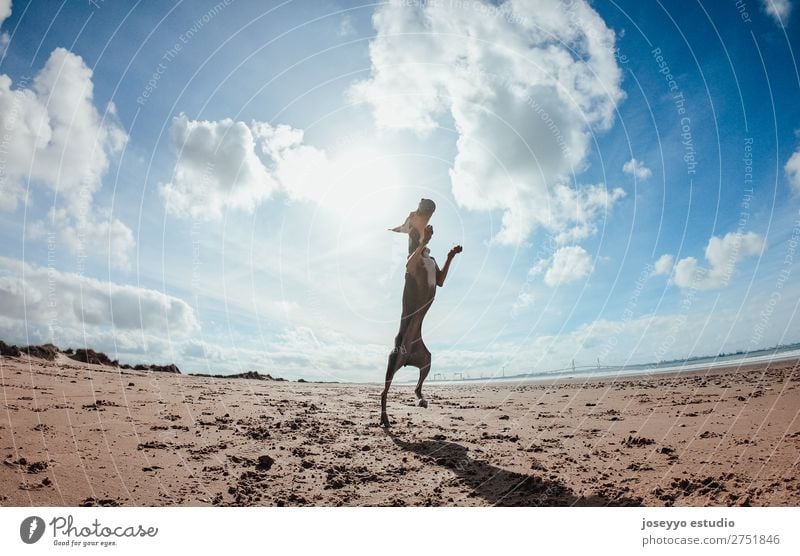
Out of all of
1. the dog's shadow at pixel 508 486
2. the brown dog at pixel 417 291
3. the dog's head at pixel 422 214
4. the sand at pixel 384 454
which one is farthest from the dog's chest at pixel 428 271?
the dog's shadow at pixel 508 486

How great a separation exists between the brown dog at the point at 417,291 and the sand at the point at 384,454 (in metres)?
1.29

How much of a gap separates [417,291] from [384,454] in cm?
333

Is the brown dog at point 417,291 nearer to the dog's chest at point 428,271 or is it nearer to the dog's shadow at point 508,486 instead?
the dog's chest at point 428,271

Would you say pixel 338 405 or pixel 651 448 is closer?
pixel 651 448

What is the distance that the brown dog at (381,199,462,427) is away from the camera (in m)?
7.90

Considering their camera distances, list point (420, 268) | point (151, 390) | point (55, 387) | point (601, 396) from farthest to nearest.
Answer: point (601, 396) → point (151, 390) → point (55, 387) → point (420, 268)

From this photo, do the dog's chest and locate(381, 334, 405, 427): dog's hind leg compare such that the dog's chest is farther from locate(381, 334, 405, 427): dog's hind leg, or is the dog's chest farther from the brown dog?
locate(381, 334, 405, 427): dog's hind leg

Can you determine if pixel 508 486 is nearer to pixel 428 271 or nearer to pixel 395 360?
pixel 395 360

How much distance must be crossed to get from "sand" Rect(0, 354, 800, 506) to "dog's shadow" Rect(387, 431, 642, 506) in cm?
2

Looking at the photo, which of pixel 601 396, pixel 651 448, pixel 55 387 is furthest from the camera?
pixel 601 396
